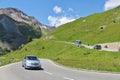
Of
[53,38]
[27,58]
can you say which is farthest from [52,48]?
[27,58]

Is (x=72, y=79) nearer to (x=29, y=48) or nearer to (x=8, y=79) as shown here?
(x=8, y=79)

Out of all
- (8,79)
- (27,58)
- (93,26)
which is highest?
(93,26)

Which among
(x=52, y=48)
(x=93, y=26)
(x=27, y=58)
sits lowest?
(x=27, y=58)

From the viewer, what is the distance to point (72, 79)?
1037 inches

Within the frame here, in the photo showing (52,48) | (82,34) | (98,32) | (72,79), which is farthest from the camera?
(82,34)

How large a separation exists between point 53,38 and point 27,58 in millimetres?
153850

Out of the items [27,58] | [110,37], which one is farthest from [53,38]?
[27,58]

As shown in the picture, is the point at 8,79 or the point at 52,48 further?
the point at 52,48

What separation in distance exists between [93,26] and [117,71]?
159370 mm

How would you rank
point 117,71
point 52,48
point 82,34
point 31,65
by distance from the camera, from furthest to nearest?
1. point 82,34
2. point 52,48
3. point 31,65
4. point 117,71

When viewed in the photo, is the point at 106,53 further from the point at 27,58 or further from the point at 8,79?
the point at 8,79

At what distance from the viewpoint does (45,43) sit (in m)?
175

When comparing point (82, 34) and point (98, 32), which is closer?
point (98, 32)

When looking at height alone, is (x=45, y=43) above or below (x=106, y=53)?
above
